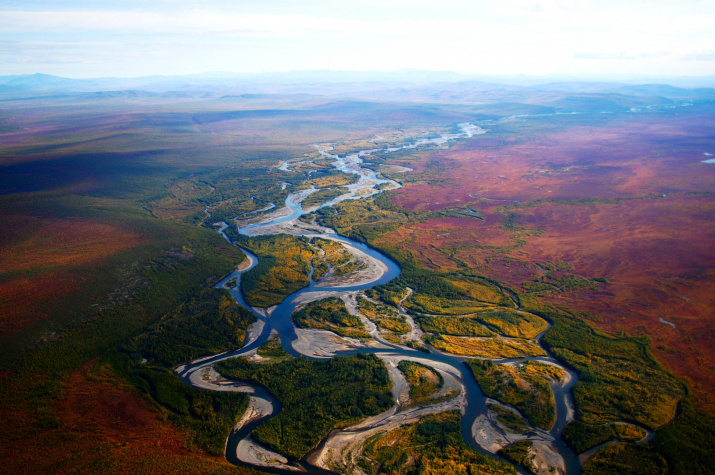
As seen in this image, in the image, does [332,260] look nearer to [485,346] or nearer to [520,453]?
[485,346]

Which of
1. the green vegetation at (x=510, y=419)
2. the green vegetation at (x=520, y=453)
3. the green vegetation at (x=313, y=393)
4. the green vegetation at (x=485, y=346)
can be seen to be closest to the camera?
the green vegetation at (x=520, y=453)

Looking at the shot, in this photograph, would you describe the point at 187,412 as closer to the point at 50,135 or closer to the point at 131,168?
the point at 131,168

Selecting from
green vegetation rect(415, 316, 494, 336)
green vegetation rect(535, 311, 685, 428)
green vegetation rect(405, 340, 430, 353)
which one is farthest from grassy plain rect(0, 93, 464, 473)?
green vegetation rect(535, 311, 685, 428)

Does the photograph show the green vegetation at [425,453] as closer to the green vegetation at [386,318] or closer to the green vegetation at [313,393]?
the green vegetation at [313,393]

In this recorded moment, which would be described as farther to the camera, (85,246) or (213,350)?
(85,246)

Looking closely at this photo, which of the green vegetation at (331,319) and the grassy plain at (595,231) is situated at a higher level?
the grassy plain at (595,231)

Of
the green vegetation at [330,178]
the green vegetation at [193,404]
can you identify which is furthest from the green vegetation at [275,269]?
the green vegetation at [330,178]

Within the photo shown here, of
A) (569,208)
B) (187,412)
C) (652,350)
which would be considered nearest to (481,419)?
(652,350)
